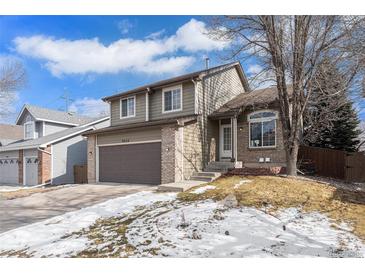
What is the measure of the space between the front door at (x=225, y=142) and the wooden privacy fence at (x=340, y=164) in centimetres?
379

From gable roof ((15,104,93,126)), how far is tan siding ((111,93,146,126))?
23.9 ft

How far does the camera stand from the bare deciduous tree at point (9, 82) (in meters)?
20.9

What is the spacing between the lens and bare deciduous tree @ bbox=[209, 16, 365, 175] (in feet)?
34.4

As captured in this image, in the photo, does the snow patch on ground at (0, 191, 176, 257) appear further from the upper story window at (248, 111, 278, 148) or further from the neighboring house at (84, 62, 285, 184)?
the upper story window at (248, 111, 278, 148)

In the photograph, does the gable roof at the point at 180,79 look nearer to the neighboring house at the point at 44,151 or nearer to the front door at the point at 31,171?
the neighboring house at the point at 44,151

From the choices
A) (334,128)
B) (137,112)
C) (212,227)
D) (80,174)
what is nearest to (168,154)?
(137,112)

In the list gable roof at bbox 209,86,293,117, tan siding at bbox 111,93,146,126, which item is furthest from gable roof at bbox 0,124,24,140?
gable roof at bbox 209,86,293,117

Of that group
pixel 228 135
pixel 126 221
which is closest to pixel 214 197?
pixel 126 221

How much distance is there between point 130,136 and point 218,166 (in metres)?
4.91

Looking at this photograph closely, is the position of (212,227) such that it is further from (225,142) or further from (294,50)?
(225,142)

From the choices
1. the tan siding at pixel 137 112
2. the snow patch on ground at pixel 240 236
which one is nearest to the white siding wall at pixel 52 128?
the tan siding at pixel 137 112

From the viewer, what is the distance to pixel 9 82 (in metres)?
22.4

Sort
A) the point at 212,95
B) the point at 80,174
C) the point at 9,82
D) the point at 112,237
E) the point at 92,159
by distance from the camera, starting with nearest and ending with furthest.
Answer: the point at 112,237
the point at 212,95
the point at 92,159
the point at 80,174
the point at 9,82

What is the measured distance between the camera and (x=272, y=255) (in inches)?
186
